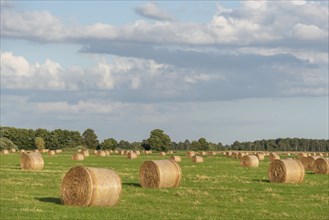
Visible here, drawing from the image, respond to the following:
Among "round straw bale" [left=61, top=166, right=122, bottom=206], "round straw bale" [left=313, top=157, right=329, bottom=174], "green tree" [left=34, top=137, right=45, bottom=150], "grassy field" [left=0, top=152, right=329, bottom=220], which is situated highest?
"green tree" [left=34, top=137, right=45, bottom=150]

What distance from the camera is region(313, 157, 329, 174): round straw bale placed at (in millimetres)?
46013

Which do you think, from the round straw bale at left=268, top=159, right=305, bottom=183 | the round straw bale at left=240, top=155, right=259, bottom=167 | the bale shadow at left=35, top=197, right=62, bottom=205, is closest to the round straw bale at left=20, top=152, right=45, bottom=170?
the round straw bale at left=268, top=159, right=305, bottom=183

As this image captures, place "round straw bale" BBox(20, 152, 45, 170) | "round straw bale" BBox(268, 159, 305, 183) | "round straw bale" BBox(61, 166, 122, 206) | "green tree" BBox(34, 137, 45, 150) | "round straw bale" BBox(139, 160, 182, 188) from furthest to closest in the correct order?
"green tree" BBox(34, 137, 45, 150), "round straw bale" BBox(20, 152, 45, 170), "round straw bale" BBox(268, 159, 305, 183), "round straw bale" BBox(139, 160, 182, 188), "round straw bale" BBox(61, 166, 122, 206)

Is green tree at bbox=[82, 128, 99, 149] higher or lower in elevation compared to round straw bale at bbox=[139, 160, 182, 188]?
higher

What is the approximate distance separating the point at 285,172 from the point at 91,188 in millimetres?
16385

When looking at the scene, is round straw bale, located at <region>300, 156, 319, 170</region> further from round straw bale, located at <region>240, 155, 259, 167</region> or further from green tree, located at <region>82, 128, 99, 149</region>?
green tree, located at <region>82, 128, 99, 149</region>

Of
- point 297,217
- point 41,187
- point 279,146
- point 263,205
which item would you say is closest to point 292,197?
point 263,205

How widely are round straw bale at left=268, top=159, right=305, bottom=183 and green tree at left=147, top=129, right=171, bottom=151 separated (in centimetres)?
11273

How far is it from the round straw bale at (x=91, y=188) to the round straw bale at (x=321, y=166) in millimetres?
25860

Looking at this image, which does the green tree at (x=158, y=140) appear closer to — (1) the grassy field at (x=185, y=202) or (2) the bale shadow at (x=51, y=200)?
(1) the grassy field at (x=185, y=202)

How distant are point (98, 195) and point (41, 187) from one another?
761cm

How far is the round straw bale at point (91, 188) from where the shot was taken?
22.6 m

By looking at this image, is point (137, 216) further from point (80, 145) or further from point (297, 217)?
point (80, 145)

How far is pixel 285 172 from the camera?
3616 cm
